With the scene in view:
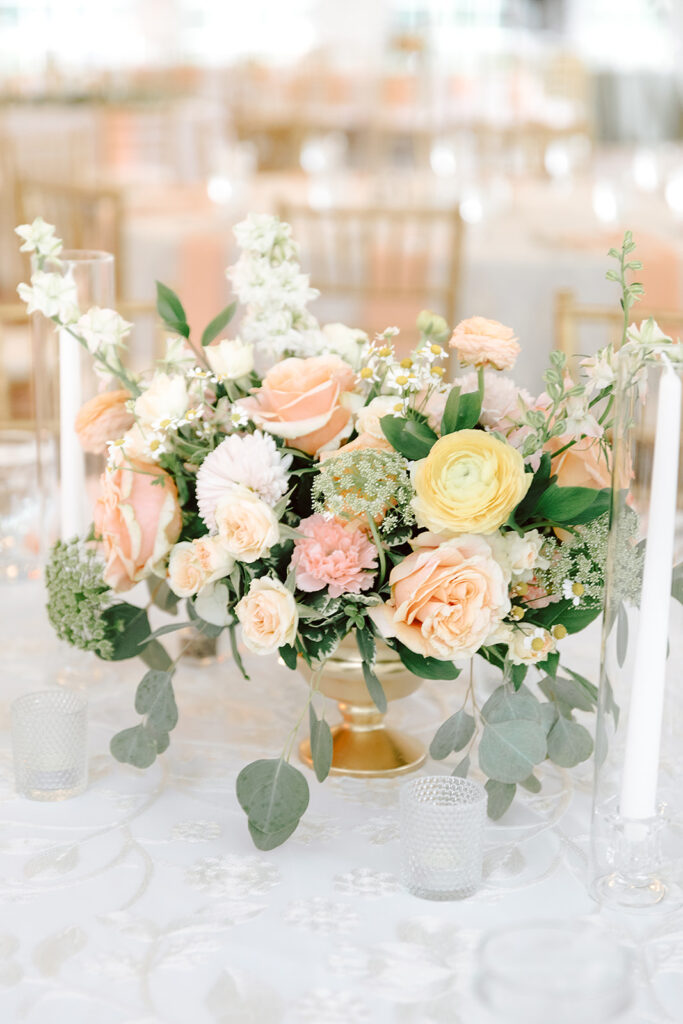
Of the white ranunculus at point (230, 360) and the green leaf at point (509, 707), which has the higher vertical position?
the white ranunculus at point (230, 360)

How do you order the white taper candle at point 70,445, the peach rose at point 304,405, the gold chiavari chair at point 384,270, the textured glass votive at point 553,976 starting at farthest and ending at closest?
1. the gold chiavari chair at point 384,270
2. the white taper candle at point 70,445
3. the peach rose at point 304,405
4. the textured glass votive at point 553,976

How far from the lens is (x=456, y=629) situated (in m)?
0.85

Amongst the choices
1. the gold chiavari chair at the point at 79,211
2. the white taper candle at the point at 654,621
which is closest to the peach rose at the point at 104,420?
the white taper candle at the point at 654,621

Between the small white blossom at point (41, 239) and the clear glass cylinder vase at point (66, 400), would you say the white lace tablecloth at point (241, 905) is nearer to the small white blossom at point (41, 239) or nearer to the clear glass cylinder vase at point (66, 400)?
the clear glass cylinder vase at point (66, 400)

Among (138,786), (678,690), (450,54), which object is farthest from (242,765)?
(450,54)

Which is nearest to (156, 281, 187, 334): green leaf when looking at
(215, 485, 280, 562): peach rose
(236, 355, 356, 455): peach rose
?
(236, 355, 356, 455): peach rose

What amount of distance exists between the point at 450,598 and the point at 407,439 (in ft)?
0.40

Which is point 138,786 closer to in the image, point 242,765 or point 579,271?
point 242,765

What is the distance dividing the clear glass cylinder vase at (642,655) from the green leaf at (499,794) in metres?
0.10

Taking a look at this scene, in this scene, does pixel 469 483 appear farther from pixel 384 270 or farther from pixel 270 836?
pixel 384 270

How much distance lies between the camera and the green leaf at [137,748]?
978mm

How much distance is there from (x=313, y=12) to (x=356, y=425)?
9.93m

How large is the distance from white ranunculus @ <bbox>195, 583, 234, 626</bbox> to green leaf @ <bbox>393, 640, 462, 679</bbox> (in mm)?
133

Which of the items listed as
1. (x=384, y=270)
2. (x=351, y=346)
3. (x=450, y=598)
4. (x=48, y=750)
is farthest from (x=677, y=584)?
(x=384, y=270)
